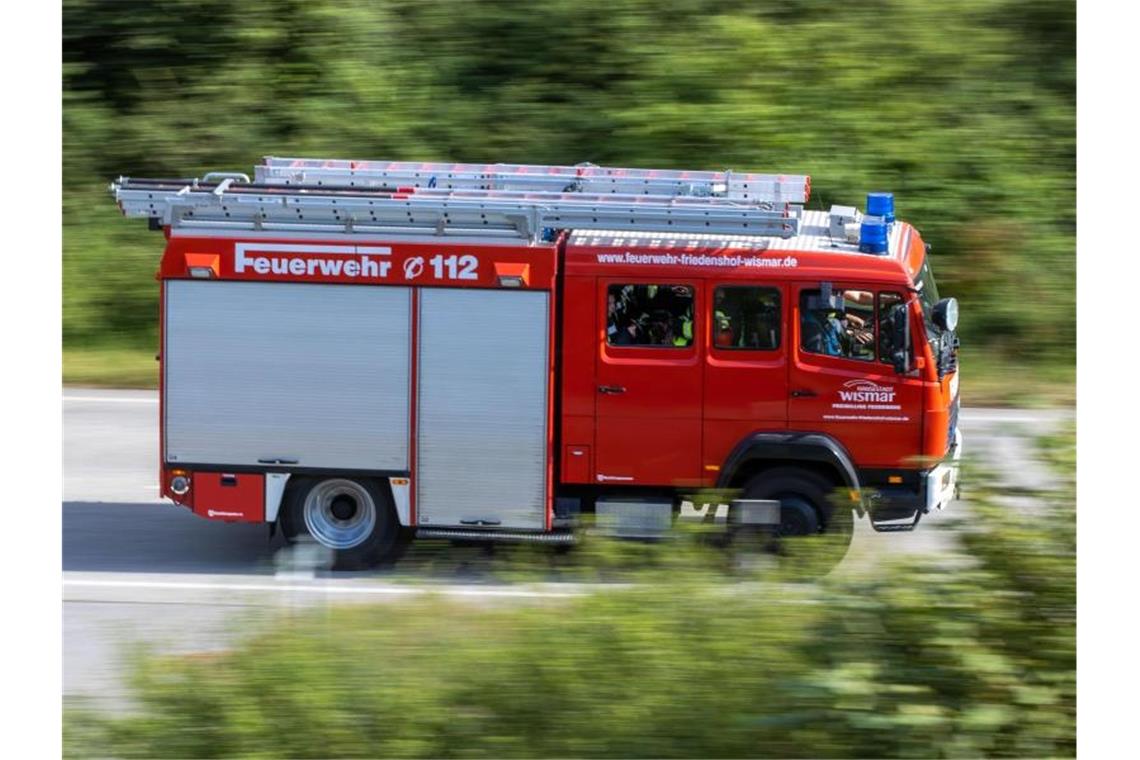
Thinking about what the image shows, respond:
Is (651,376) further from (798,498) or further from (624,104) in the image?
(624,104)

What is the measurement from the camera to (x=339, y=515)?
466 inches

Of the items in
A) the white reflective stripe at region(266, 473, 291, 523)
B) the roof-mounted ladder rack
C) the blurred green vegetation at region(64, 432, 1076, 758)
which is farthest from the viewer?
the roof-mounted ladder rack

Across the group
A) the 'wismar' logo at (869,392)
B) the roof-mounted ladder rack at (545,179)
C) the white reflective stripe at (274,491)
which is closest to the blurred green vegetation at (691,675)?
the 'wismar' logo at (869,392)

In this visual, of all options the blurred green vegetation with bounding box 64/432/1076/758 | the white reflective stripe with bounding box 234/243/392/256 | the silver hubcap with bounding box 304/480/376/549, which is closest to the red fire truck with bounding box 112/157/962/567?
the white reflective stripe with bounding box 234/243/392/256

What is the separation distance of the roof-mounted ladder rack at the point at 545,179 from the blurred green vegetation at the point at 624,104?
654cm

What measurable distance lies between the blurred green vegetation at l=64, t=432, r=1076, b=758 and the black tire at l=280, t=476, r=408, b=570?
4.27 meters

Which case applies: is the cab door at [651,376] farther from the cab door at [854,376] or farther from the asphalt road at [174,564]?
the asphalt road at [174,564]

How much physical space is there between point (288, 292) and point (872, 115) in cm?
1035

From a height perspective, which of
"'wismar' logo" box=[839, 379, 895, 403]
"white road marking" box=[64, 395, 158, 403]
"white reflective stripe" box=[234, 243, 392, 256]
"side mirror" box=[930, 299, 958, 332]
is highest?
"white reflective stripe" box=[234, 243, 392, 256]

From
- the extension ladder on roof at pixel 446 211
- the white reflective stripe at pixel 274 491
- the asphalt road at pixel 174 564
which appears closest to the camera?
the asphalt road at pixel 174 564

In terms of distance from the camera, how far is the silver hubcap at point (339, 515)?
38.4ft

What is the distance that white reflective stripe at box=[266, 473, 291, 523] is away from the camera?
1158cm

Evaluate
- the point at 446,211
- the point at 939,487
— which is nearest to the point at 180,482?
the point at 446,211

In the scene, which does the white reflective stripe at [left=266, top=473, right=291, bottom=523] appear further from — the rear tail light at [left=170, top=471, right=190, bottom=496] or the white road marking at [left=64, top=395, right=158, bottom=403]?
the white road marking at [left=64, top=395, right=158, bottom=403]
